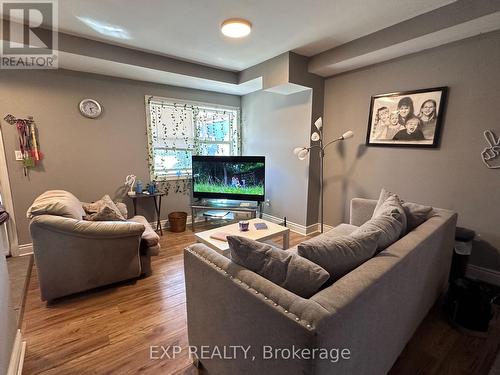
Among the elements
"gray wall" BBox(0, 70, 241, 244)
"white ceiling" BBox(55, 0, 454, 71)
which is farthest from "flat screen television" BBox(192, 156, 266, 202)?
"white ceiling" BBox(55, 0, 454, 71)

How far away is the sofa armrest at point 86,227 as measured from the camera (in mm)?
1974

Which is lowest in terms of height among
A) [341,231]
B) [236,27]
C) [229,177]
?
[341,231]

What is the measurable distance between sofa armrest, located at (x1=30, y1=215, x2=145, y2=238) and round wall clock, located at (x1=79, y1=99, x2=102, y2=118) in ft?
5.87


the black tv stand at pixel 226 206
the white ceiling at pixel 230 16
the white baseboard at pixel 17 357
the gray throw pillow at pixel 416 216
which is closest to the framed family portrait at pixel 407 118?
the white ceiling at pixel 230 16

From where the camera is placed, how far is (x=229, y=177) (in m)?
3.92

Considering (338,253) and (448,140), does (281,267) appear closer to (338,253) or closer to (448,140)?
(338,253)

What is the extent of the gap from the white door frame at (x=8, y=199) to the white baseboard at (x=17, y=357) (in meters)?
1.95

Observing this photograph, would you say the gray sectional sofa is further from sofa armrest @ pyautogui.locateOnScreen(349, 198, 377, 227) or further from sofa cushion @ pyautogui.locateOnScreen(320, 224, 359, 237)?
sofa armrest @ pyautogui.locateOnScreen(349, 198, 377, 227)

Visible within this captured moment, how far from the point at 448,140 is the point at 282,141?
2.13 metres

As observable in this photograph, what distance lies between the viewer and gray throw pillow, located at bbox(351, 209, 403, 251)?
1.37 metres

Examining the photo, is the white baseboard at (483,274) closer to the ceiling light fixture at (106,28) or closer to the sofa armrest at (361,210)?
the sofa armrest at (361,210)

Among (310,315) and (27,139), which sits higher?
(27,139)

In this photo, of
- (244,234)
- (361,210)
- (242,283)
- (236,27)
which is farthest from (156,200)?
(242,283)

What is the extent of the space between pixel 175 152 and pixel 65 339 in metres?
2.92
